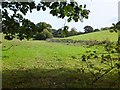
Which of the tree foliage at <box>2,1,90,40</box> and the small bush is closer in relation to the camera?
the tree foliage at <box>2,1,90,40</box>

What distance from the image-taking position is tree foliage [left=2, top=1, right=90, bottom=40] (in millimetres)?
10023

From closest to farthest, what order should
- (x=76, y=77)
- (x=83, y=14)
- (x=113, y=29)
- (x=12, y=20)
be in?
(x=113, y=29) < (x=12, y=20) < (x=83, y=14) < (x=76, y=77)

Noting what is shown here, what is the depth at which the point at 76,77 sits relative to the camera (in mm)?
13070

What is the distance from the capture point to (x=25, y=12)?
413 inches

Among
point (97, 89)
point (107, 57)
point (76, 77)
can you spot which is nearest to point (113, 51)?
point (107, 57)

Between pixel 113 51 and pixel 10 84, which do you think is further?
pixel 10 84

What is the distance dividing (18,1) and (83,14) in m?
2.41

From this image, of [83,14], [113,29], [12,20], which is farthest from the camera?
[83,14]

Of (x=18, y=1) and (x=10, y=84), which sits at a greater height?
(x=18, y=1)

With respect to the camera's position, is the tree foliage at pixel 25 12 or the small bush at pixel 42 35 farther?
the small bush at pixel 42 35

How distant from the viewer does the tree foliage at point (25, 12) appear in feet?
32.9

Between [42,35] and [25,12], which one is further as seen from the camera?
[42,35]

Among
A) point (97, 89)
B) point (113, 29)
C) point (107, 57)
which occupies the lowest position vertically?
point (97, 89)

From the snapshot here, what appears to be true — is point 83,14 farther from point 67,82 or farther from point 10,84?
point 10,84
